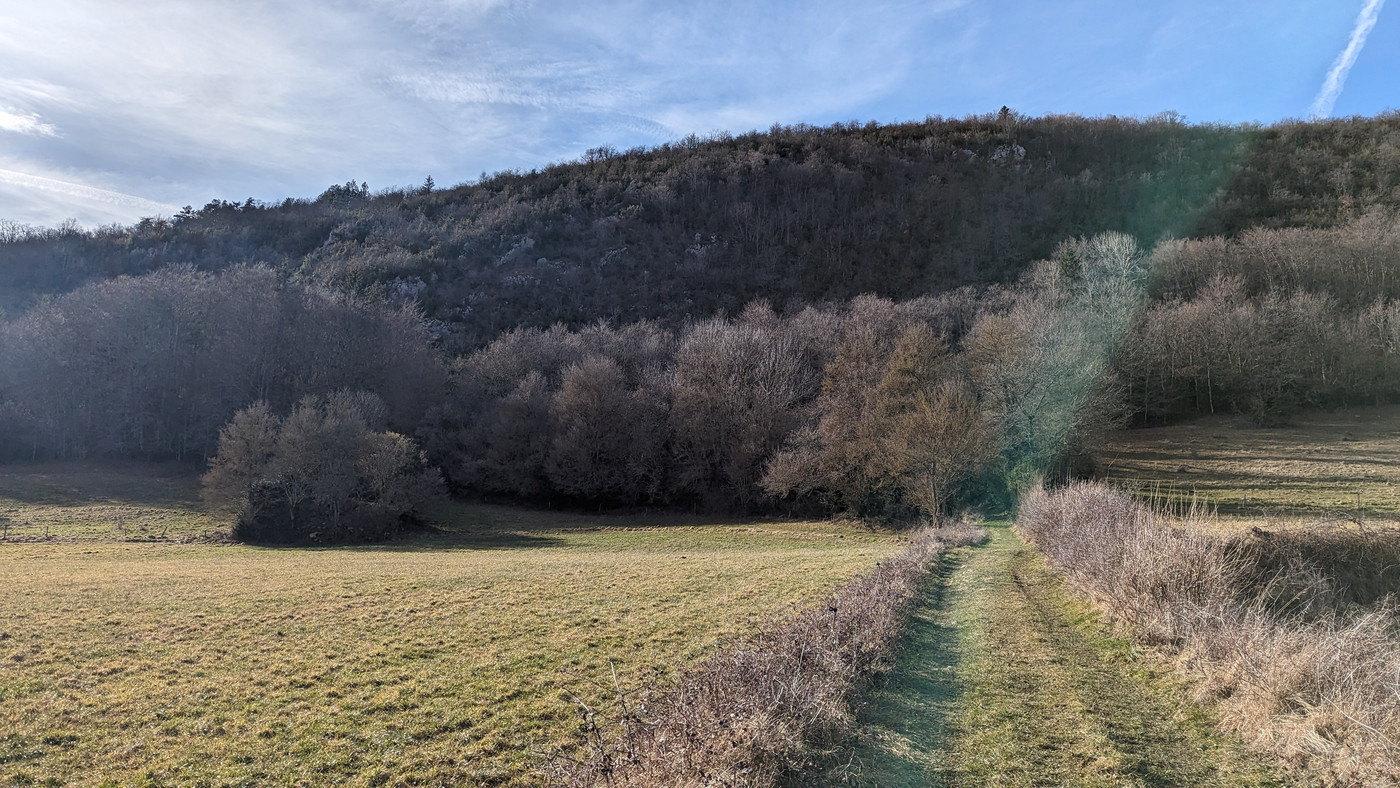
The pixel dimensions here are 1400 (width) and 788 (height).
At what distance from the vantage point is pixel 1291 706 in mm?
7719

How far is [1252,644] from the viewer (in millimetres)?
8578

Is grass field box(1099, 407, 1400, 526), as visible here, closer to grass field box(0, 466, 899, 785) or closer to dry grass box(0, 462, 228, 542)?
grass field box(0, 466, 899, 785)

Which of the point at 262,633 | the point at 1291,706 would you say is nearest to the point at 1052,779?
the point at 1291,706

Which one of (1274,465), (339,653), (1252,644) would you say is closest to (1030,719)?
(1252,644)

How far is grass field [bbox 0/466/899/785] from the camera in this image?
8406mm

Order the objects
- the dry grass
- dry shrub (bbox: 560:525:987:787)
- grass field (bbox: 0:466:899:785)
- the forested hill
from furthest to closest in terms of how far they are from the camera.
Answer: the forested hill, the dry grass, grass field (bbox: 0:466:899:785), dry shrub (bbox: 560:525:987:787)

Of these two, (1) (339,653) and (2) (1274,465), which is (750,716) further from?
(2) (1274,465)

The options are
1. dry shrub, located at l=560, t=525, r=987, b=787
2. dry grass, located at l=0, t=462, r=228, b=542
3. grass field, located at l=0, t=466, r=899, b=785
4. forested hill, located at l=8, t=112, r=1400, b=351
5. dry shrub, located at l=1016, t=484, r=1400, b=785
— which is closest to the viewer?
dry shrub, located at l=560, t=525, r=987, b=787

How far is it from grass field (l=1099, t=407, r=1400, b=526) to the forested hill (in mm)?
36344

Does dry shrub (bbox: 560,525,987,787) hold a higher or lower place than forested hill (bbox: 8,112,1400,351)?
lower

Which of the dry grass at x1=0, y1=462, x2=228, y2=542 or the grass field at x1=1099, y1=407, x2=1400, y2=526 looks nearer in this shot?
the grass field at x1=1099, y1=407, x2=1400, y2=526

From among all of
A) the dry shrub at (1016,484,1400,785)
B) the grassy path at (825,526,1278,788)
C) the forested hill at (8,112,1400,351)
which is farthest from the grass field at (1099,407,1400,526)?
the forested hill at (8,112,1400,351)

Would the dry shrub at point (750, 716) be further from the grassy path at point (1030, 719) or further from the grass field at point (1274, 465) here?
the grass field at point (1274, 465)

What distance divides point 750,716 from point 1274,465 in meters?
48.7
